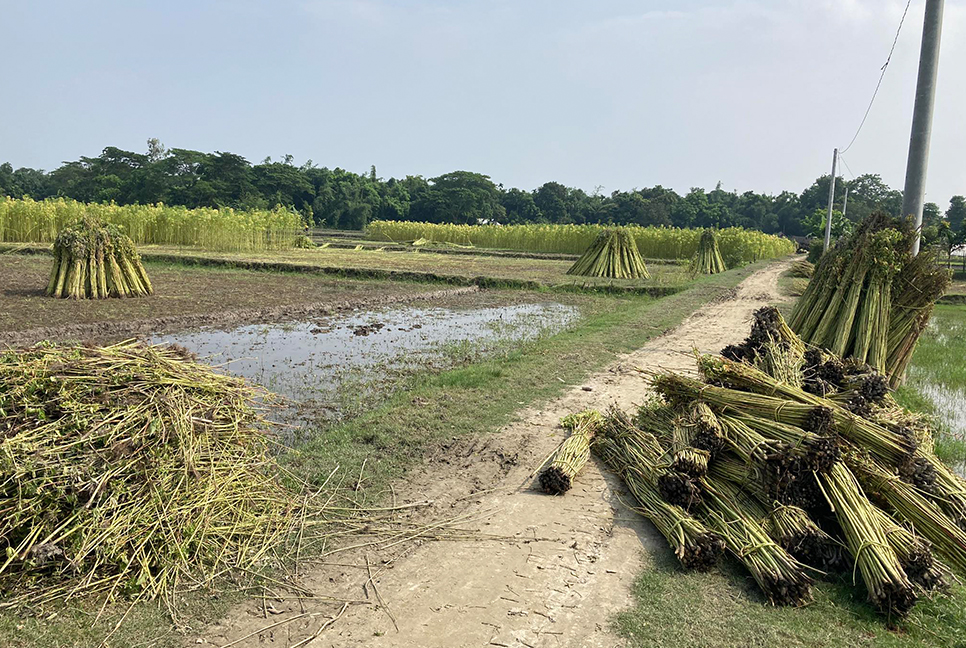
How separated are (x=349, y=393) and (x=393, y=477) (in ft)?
8.80

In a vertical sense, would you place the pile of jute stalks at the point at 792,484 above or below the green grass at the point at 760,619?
above

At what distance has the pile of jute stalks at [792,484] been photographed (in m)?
Result: 3.43

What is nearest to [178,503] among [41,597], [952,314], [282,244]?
[41,597]

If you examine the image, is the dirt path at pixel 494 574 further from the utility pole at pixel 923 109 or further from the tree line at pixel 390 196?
the tree line at pixel 390 196

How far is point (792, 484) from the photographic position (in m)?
3.85

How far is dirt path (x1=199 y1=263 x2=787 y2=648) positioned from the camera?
3008 mm

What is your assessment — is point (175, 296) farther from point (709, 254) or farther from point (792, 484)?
point (709, 254)

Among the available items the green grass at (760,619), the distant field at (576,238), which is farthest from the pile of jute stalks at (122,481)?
the distant field at (576,238)

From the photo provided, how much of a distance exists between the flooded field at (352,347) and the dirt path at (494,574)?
89.9 inches

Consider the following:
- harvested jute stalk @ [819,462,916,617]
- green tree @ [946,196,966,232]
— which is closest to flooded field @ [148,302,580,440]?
harvested jute stalk @ [819,462,916,617]

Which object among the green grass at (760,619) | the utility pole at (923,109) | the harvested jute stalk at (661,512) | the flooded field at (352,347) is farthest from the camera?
the utility pole at (923,109)

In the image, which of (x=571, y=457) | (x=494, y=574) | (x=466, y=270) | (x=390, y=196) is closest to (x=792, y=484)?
(x=571, y=457)

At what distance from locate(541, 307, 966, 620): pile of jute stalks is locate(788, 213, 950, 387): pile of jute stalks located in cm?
242

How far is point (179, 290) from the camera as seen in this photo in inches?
607
